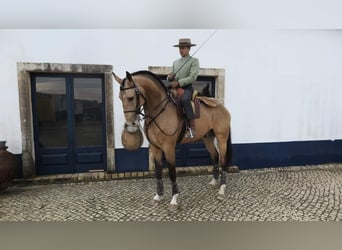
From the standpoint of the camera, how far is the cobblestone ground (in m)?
2.70

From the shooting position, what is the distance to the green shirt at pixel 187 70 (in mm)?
3033

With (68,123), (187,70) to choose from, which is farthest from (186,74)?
(68,123)

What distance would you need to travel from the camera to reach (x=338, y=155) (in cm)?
415

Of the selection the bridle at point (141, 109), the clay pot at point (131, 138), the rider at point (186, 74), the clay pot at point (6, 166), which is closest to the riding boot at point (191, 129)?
the rider at point (186, 74)

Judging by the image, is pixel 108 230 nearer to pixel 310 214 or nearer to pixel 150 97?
pixel 150 97

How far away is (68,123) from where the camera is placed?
386 cm

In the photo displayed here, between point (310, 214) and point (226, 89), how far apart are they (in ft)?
7.35

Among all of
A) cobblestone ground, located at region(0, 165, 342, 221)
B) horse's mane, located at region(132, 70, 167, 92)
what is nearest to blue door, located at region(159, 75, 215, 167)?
cobblestone ground, located at region(0, 165, 342, 221)

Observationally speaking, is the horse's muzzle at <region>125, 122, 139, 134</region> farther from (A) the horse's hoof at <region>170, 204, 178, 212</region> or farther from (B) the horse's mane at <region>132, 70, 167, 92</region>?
(A) the horse's hoof at <region>170, 204, 178, 212</region>

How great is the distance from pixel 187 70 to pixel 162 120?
0.76m

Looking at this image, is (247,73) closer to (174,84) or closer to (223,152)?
(223,152)

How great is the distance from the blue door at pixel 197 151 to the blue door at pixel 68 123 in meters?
1.35

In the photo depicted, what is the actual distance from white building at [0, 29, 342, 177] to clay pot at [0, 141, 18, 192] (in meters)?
0.24
